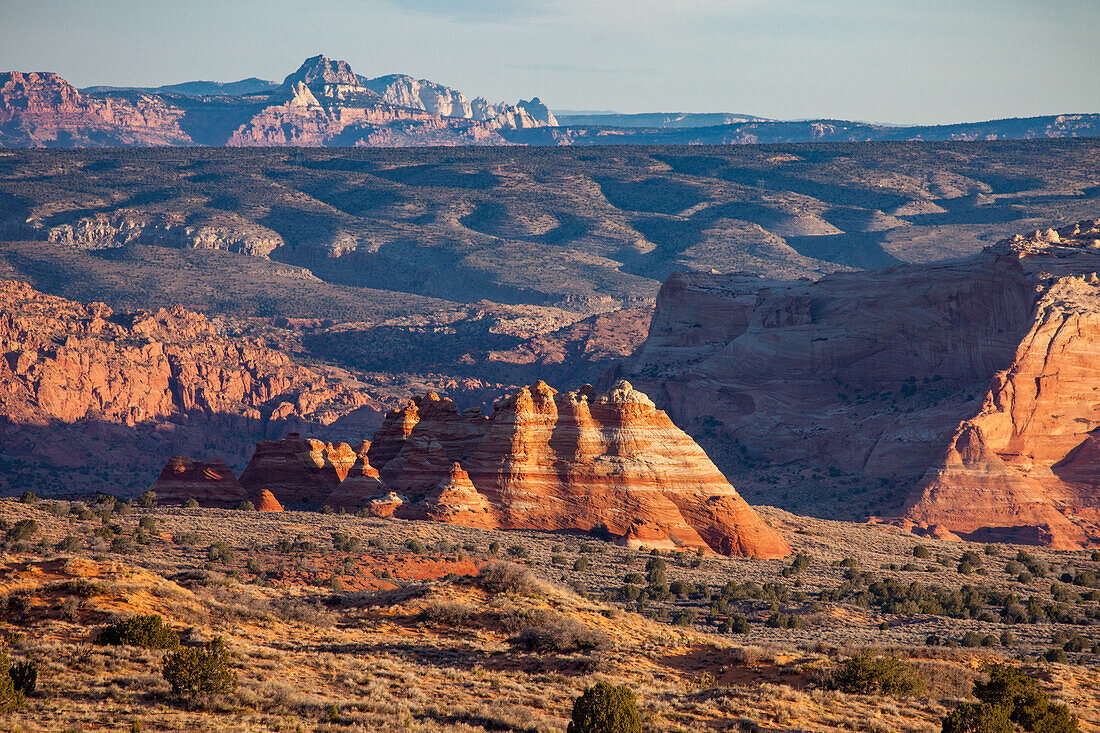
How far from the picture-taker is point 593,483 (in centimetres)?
5250

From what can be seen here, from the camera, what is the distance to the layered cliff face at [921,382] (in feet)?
258

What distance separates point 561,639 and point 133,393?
326 feet

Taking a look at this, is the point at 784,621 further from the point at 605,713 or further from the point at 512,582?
the point at 605,713

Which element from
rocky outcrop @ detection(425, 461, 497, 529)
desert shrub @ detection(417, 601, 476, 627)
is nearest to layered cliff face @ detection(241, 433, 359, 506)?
rocky outcrop @ detection(425, 461, 497, 529)

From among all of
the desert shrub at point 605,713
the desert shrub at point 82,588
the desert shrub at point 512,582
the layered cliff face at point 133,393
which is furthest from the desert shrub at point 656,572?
the layered cliff face at point 133,393

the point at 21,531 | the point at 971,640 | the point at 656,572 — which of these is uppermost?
the point at 21,531

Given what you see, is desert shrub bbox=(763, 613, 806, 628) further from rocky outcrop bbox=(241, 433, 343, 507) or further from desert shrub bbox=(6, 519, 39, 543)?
rocky outcrop bbox=(241, 433, 343, 507)

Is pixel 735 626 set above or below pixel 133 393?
above

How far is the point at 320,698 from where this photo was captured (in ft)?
75.4

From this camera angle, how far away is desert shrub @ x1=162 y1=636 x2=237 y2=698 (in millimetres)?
22250

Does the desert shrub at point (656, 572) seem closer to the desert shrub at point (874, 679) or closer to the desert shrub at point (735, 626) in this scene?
the desert shrub at point (735, 626)

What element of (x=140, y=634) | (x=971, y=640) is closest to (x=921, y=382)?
(x=971, y=640)

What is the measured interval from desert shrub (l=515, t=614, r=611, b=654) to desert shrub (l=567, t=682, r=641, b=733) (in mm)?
6305

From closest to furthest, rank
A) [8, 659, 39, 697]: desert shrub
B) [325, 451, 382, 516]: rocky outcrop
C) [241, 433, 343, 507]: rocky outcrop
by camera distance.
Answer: [8, 659, 39, 697]: desert shrub < [325, 451, 382, 516]: rocky outcrop < [241, 433, 343, 507]: rocky outcrop
